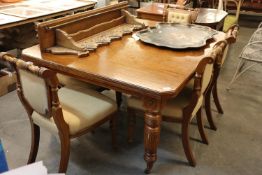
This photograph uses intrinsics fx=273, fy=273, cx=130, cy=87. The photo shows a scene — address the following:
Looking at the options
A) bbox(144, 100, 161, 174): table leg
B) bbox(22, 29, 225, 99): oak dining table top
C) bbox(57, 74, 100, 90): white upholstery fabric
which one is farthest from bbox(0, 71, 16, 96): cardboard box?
bbox(144, 100, 161, 174): table leg

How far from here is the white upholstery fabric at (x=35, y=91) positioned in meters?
1.40

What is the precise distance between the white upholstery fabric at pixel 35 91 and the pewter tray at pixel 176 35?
84 cm

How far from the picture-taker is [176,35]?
6.77 ft

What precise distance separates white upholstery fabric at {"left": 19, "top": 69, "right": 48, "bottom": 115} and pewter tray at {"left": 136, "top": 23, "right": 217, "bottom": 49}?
0.84 m

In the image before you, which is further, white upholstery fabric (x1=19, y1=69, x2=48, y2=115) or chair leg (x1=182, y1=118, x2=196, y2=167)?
chair leg (x1=182, y1=118, x2=196, y2=167)

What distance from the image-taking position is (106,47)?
1863 mm

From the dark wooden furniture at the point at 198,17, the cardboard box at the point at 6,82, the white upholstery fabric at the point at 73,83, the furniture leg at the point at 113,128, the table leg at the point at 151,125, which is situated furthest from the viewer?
the dark wooden furniture at the point at 198,17

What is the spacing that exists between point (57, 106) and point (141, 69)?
509 millimetres

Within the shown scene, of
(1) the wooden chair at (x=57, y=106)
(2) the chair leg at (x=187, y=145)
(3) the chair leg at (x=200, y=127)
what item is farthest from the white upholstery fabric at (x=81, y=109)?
(3) the chair leg at (x=200, y=127)

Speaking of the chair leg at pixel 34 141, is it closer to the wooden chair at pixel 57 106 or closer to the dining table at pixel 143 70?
the wooden chair at pixel 57 106

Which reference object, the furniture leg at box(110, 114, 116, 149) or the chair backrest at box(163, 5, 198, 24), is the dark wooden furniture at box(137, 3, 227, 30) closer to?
the chair backrest at box(163, 5, 198, 24)

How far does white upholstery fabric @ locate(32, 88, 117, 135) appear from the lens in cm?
156

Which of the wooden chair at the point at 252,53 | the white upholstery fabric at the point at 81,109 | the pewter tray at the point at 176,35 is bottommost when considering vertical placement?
the white upholstery fabric at the point at 81,109

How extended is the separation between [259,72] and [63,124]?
2.72 metres
